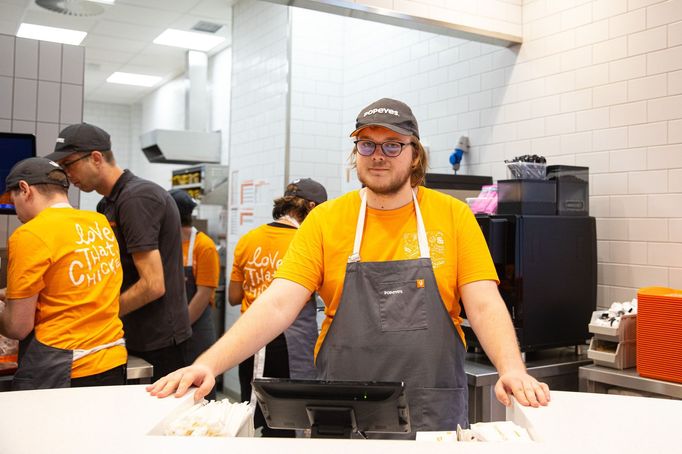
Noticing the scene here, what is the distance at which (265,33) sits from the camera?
18.3ft

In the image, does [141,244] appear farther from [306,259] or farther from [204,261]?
[204,261]

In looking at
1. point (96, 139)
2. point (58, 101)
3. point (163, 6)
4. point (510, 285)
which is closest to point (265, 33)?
point (163, 6)

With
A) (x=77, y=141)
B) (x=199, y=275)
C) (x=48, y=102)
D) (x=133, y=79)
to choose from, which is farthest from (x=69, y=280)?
(x=133, y=79)

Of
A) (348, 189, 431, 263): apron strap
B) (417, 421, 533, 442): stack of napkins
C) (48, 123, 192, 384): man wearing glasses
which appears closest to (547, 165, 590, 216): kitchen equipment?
(348, 189, 431, 263): apron strap

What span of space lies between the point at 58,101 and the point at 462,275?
2754 millimetres

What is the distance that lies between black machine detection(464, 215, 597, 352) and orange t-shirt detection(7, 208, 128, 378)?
1.74 metres

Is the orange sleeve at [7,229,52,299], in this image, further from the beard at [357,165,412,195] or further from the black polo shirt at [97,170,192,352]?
the beard at [357,165,412,195]

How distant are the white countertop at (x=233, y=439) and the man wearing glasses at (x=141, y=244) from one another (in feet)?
3.70

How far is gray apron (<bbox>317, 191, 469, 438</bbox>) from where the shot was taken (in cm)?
196

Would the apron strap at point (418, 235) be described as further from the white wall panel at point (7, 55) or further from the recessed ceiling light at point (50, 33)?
the recessed ceiling light at point (50, 33)

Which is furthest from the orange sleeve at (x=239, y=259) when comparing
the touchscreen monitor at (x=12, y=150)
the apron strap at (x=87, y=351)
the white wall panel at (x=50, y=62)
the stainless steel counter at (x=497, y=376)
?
the white wall panel at (x=50, y=62)

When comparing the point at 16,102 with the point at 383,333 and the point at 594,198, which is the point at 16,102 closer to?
the point at 383,333

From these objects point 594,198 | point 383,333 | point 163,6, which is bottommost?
point 383,333

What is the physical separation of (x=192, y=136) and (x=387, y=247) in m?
5.47
